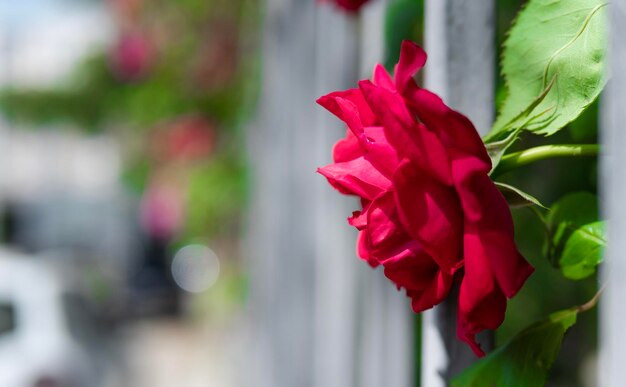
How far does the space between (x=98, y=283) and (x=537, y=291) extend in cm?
961

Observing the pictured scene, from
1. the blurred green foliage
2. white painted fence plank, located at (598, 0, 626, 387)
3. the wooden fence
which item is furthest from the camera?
the blurred green foliage

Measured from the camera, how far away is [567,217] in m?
0.61

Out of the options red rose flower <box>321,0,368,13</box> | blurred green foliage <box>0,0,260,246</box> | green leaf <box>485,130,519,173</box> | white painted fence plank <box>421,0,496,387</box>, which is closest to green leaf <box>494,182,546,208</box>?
green leaf <box>485,130,519,173</box>

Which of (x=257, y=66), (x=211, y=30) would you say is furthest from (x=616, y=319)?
(x=211, y=30)

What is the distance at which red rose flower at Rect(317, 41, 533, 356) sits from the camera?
0.45m

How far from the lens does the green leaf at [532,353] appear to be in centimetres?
59

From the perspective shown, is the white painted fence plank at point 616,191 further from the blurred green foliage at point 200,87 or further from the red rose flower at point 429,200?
the blurred green foliage at point 200,87

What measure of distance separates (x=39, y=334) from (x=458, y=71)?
5235 mm

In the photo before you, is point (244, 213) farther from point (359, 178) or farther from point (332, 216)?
point (359, 178)

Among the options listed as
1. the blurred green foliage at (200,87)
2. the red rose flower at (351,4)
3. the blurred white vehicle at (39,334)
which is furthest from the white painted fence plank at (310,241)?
the blurred white vehicle at (39,334)

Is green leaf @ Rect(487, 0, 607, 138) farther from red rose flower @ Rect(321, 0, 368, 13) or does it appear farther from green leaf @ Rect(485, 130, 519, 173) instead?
red rose flower @ Rect(321, 0, 368, 13)

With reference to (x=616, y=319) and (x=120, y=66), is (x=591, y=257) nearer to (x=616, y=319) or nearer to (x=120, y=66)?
(x=616, y=319)

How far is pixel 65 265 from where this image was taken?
1083 centimetres

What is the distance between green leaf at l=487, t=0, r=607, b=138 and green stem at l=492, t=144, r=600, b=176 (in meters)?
0.02
